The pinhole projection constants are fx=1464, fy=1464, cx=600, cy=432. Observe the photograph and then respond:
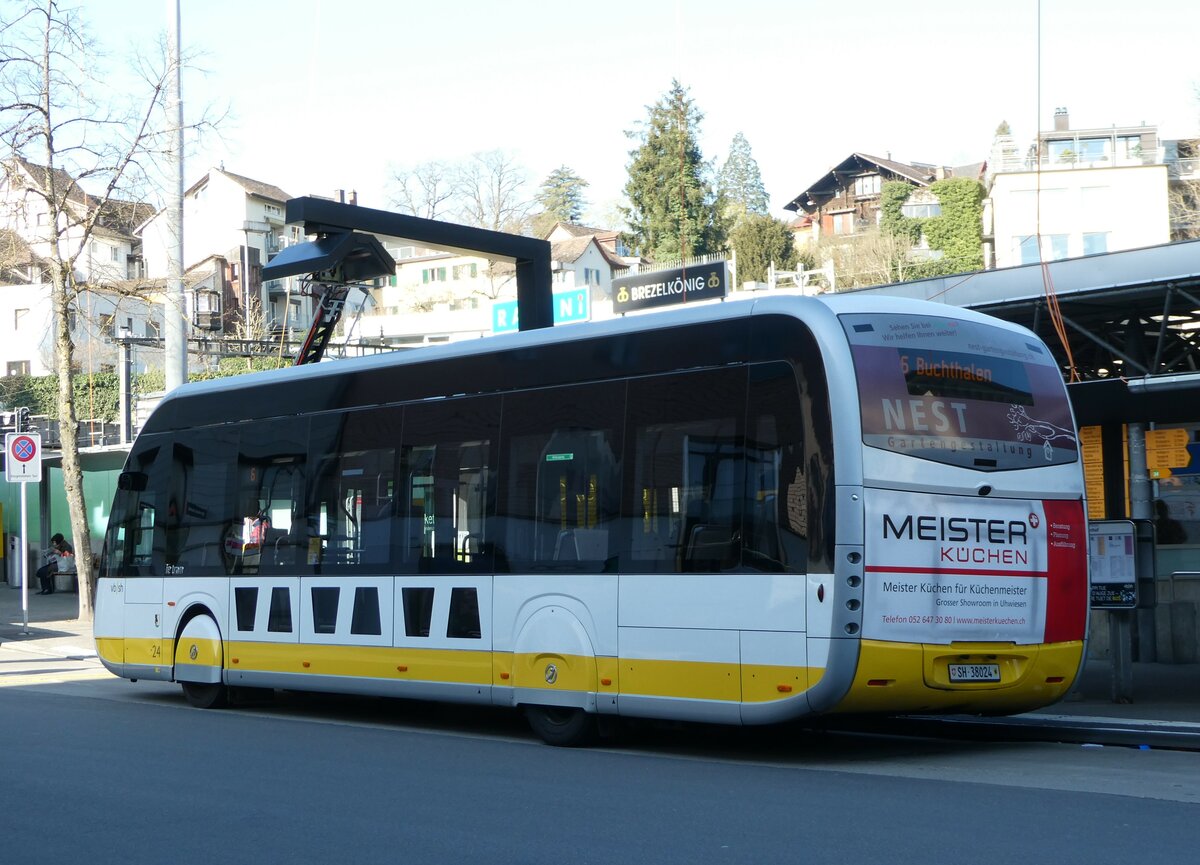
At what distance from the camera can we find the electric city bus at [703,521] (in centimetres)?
947

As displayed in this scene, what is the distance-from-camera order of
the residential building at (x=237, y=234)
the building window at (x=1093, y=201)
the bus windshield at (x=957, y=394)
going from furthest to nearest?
the residential building at (x=237, y=234), the building window at (x=1093, y=201), the bus windshield at (x=957, y=394)

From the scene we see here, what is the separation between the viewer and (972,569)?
9.75 metres

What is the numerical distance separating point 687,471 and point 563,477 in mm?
1304

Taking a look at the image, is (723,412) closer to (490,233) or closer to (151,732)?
(151,732)

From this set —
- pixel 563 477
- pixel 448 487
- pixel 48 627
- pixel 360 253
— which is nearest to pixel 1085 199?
pixel 48 627

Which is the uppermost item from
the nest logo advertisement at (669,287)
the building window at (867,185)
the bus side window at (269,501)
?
the building window at (867,185)

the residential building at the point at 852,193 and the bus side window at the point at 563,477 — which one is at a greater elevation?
the residential building at the point at 852,193

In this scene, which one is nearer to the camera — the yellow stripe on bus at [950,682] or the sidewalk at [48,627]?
the yellow stripe on bus at [950,682]

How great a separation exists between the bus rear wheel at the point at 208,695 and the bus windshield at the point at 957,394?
27.2 ft

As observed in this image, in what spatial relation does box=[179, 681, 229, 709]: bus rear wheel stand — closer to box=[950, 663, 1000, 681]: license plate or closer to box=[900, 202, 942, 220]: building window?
box=[950, 663, 1000, 681]: license plate

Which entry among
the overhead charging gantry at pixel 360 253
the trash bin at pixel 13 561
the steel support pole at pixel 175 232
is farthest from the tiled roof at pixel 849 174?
the overhead charging gantry at pixel 360 253

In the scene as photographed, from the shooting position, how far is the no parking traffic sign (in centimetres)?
2417

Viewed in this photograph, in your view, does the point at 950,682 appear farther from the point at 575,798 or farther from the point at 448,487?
the point at 448,487

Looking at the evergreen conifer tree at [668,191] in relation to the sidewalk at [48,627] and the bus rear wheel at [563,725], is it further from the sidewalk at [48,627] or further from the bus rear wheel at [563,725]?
the bus rear wheel at [563,725]
